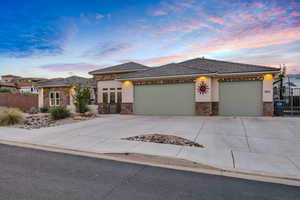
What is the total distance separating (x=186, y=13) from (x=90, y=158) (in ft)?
40.4

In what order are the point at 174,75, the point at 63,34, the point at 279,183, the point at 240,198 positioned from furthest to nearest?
the point at 63,34, the point at 174,75, the point at 279,183, the point at 240,198

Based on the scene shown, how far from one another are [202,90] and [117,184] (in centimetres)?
1141

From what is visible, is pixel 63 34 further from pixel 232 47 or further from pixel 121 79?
pixel 232 47

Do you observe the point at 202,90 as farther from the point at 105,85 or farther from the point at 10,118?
the point at 10,118

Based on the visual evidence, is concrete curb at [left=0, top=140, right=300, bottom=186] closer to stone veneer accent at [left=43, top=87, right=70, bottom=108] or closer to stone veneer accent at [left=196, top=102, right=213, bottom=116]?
stone veneer accent at [left=196, top=102, right=213, bottom=116]

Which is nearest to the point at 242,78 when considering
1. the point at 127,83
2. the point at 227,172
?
the point at 127,83

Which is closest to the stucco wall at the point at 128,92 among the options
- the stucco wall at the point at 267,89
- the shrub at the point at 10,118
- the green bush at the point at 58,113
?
the green bush at the point at 58,113

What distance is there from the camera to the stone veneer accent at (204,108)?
13234 millimetres

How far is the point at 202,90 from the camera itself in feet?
43.6

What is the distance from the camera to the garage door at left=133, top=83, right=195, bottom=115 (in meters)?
13.8

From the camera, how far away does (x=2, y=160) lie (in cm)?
473

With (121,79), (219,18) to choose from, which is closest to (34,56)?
(121,79)

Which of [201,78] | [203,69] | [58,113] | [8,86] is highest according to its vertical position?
[8,86]

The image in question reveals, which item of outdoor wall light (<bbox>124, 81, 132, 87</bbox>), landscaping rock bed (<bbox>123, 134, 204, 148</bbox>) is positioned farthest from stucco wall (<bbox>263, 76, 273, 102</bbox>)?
outdoor wall light (<bbox>124, 81, 132, 87</bbox>)
